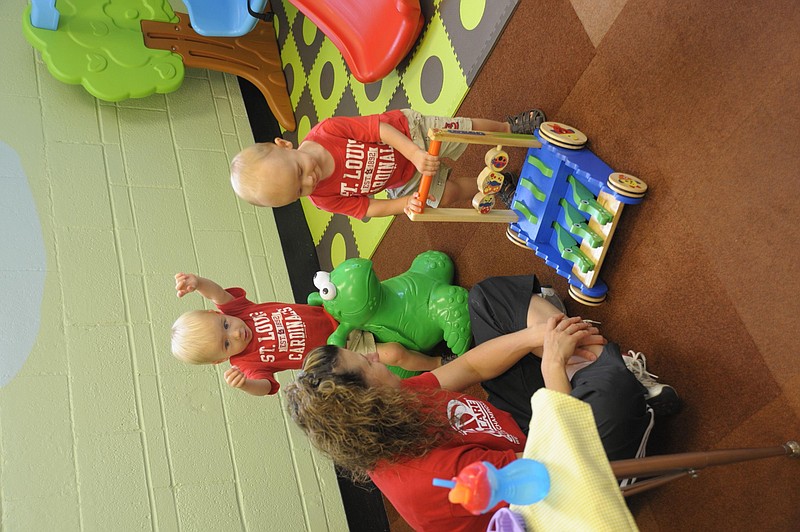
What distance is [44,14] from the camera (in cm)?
277

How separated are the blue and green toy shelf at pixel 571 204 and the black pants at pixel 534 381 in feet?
0.40

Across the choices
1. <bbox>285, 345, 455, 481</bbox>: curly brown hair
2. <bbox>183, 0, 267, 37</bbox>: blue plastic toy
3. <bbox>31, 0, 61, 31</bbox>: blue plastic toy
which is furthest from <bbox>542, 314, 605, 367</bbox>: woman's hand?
<bbox>31, 0, 61, 31</bbox>: blue plastic toy

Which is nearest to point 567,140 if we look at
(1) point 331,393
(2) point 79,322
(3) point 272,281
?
(1) point 331,393

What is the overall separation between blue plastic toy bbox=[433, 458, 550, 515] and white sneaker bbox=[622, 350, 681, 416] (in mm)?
802

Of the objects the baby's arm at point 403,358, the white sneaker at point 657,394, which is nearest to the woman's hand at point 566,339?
the white sneaker at point 657,394

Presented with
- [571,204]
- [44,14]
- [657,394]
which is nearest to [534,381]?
[657,394]

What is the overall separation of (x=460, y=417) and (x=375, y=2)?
1741 mm

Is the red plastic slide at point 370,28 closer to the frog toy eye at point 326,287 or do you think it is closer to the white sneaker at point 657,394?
the frog toy eye at point 326,287

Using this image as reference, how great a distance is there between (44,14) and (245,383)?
193 centimetres

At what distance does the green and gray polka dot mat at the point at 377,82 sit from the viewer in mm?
2244

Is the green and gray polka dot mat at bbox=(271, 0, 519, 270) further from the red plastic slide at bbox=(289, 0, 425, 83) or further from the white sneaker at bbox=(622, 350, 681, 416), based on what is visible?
the white sneaker at bbox=(622, 350, 681, 416)

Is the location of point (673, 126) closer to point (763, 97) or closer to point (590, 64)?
point (763, 97)

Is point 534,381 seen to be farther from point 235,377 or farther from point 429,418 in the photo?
point 235,377

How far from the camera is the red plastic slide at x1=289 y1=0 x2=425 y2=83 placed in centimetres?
244
